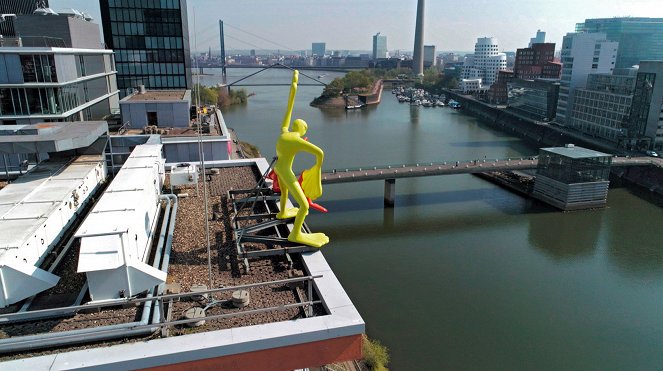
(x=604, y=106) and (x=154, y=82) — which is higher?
(x=154, y=82)

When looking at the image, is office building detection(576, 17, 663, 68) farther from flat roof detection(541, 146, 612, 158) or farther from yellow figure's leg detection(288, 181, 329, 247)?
yellow figure's leg detection(288, 181, 329, 247)

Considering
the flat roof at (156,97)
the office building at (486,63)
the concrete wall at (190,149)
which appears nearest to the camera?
the concrete wall at (190,149)

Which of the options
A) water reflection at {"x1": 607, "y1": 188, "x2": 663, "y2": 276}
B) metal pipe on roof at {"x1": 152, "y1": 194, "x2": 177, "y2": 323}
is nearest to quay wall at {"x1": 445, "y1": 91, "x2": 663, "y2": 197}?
water reflection at {"x1": 607, "y1": 188, "x2": 663, "y2": 276}

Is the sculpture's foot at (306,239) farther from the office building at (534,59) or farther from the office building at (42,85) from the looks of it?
the office building at (534,59)

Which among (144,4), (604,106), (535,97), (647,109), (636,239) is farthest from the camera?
(535,97)

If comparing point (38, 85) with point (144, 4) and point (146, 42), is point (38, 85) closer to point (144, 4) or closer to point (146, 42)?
point (146, 42)

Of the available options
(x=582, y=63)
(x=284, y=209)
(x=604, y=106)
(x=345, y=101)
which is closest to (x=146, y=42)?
(x=284, y=209)

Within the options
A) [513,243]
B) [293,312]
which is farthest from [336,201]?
[293,312]

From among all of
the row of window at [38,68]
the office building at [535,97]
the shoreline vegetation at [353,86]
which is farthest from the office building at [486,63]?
the row of window at [38,68]
